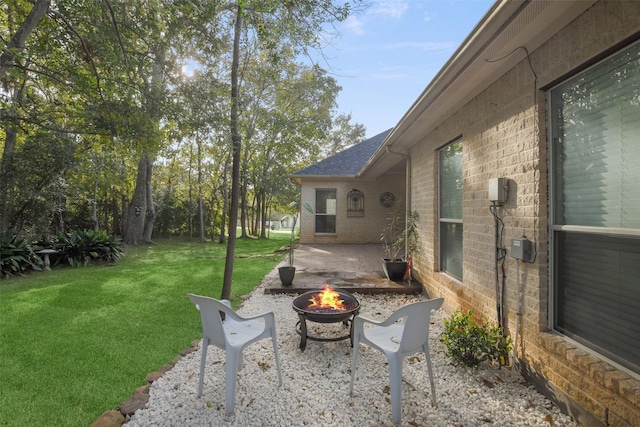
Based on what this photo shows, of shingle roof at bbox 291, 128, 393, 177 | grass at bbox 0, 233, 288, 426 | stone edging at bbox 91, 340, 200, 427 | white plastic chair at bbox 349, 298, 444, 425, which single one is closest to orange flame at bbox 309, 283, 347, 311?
white plastic chair at bbox 349, 298, 444, 425

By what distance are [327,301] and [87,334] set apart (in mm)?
3044

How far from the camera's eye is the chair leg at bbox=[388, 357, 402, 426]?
2236 mm

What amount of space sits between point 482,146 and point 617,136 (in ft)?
5.12

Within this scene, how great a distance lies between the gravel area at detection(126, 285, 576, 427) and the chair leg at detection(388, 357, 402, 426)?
0.31 ft

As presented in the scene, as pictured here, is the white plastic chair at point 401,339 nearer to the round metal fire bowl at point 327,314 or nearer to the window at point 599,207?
the round metal fire bowl at point 327,314

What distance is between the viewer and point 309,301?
12.5 ft

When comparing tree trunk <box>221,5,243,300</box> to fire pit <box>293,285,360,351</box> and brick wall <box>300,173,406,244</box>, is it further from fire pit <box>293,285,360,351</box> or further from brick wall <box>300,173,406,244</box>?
brick wall <box>300,173,406,244</box>

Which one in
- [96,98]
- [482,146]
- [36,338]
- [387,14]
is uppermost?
[387,14]

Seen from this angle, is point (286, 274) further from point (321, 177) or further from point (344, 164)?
point (344, 164)

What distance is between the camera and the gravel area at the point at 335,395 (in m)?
2.30

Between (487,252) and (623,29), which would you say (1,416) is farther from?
(623,29)

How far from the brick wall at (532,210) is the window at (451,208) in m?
0.28

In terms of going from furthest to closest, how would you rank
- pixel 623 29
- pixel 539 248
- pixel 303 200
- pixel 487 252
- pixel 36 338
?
pixel 303 200 < pixel 36 338 < pixel 487 252 < pixel 539 248 < pixel 623 29

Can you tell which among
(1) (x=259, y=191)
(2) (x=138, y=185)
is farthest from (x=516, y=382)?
(1) (x=259, y=191)
